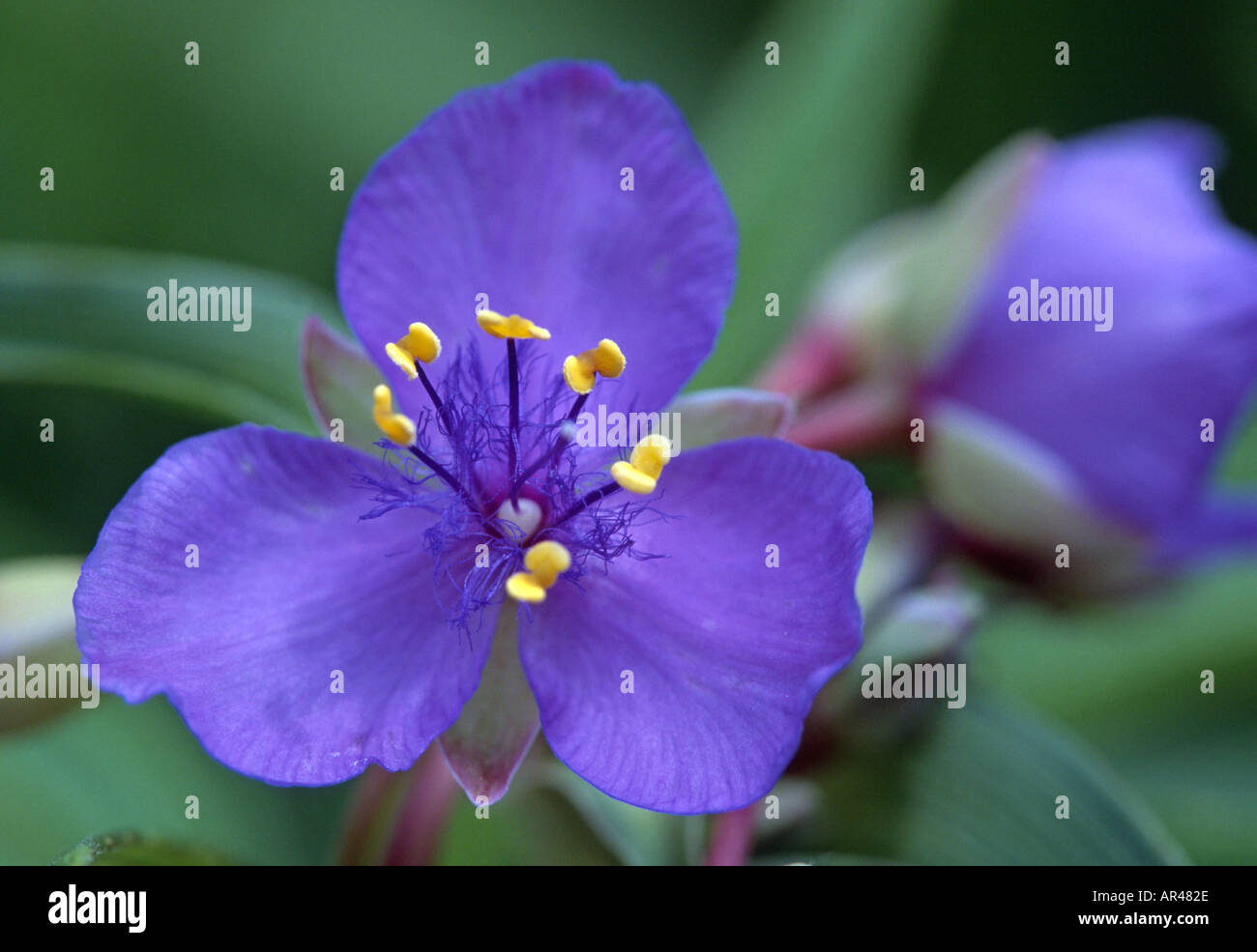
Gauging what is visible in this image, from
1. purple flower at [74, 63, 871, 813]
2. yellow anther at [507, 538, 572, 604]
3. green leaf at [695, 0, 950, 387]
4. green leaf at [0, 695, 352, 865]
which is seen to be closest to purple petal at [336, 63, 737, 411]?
purple flower at [74, 63, 871, 813]

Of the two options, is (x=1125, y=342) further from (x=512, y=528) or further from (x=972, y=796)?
(x=512, y=528)

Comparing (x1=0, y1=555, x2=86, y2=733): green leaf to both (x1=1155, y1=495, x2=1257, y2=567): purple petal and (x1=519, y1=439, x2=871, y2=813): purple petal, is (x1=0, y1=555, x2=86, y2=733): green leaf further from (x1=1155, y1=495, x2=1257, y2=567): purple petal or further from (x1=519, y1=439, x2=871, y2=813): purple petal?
(x1=1155, y1=495, x2=1257, y2=567): purple petal

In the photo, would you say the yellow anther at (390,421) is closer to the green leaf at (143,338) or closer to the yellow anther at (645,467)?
the yellow anther at (645,467)

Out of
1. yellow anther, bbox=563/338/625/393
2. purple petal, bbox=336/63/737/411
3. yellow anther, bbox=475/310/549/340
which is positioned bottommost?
yellow anther, bbox=563/338/625/393

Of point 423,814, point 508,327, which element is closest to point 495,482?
point 508,327

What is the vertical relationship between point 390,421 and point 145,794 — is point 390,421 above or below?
above

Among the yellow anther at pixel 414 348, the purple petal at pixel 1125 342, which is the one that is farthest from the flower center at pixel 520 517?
the purple petal at pixel 1125 342
